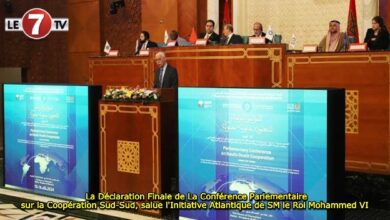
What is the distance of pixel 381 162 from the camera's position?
4996 mm

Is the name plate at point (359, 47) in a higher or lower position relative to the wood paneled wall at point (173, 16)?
lower

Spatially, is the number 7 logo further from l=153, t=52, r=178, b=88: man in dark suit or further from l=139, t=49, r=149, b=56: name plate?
l=153, t=52, r=178, b=88: man in dark suit

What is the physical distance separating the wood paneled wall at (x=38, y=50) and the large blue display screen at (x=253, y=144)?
8.84m

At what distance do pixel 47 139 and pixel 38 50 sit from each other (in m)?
7.76

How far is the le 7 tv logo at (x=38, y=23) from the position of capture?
11.9 m

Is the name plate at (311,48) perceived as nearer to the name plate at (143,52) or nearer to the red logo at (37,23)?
the name plate at (143,52)

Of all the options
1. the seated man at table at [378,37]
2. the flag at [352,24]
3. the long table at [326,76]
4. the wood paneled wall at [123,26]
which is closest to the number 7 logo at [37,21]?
the wood paneled wall at [123,26]

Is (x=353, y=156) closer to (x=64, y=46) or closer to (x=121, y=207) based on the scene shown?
(x=121, y=207)

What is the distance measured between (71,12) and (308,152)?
379 inches

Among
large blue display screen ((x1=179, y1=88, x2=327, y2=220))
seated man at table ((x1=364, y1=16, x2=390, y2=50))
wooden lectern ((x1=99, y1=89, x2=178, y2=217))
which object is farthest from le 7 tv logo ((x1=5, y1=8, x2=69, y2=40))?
large blue display screen ((x1=179, y1=88, x2=327, y2=220))

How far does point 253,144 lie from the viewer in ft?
11.7

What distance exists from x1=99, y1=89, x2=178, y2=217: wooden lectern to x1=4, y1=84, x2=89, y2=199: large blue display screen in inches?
8.0

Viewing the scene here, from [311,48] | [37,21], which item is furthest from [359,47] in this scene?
[37,21]

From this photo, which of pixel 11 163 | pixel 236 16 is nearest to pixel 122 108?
pixel 11 163
